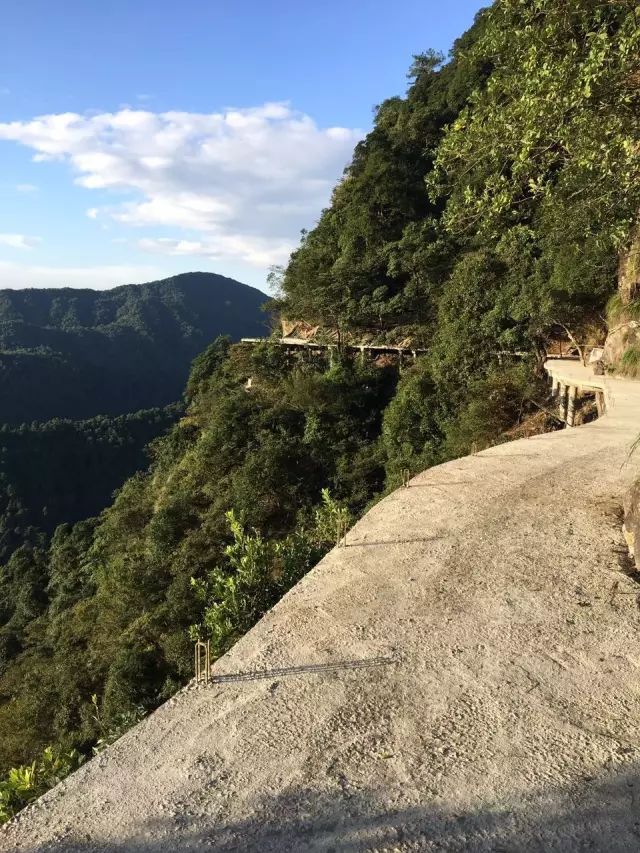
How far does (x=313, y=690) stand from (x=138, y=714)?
114 inches

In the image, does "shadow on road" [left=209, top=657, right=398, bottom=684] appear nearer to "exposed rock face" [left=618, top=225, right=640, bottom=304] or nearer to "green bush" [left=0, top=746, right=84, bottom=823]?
"green bush" [left=0, top=746, right=84, bottom=823]

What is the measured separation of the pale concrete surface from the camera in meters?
2.54

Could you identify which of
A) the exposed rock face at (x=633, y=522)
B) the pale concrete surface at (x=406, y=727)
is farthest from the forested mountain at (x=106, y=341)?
the pale concrete surface at (x=406, y=727)

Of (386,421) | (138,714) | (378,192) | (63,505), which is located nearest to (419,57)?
(378,192)

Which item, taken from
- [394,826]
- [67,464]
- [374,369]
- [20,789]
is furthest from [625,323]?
[67,464]

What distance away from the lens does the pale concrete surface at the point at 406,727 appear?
254 centimetres

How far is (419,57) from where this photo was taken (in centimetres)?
3325

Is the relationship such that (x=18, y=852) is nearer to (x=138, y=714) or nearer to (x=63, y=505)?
(x=138, y=714)

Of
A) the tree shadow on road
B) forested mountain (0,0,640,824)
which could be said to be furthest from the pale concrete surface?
forested mountain (0,0,640,824)

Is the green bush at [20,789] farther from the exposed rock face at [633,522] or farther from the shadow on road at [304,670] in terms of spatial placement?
the exposed rock face at [633,522]

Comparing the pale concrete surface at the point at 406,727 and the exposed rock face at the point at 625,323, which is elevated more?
the exposed rock face at the point at 625,323

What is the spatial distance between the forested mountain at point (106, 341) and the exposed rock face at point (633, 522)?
58.8 m

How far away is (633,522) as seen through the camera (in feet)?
16.7

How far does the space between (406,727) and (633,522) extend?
10.5 feet
